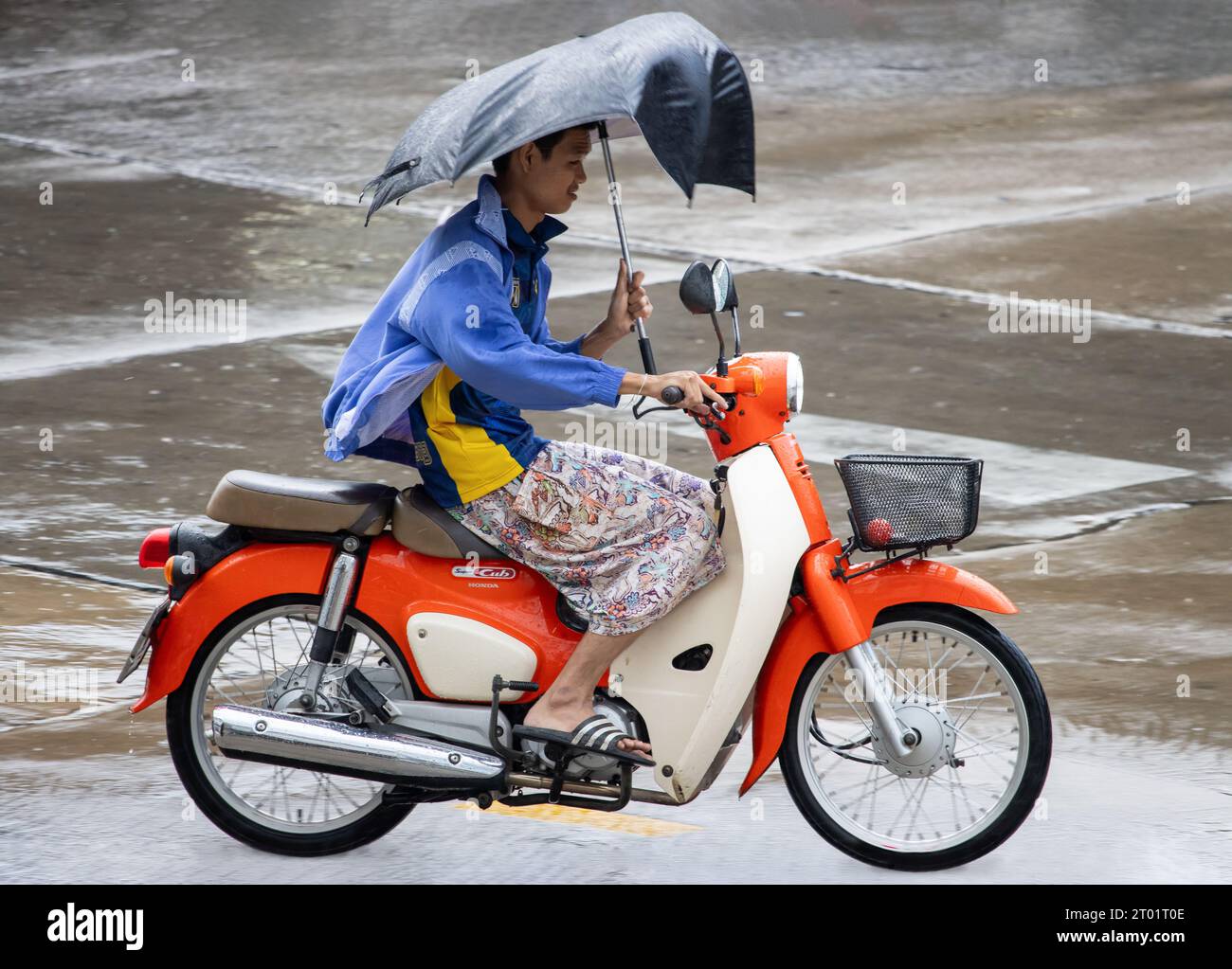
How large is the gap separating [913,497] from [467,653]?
116 centimetres

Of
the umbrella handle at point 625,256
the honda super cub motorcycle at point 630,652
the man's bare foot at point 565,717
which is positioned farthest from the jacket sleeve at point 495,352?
the man's bare foot at point 565,717

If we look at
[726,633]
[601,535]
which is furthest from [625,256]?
[726,633]

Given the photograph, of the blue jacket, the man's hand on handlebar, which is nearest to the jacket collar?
the blue jacket

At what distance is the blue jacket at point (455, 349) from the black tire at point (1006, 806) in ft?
3.04

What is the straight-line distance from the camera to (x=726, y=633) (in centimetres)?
446

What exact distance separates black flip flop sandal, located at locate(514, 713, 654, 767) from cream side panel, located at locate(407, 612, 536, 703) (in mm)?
142

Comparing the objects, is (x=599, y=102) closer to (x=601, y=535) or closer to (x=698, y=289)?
(x=698, y=289)

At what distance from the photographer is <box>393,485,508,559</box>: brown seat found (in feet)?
14.9

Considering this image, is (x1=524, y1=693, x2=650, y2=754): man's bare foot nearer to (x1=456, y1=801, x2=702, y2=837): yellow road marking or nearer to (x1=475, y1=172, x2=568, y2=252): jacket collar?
(x1=456, y1=801, x2=702, y2=837): yellow road marking

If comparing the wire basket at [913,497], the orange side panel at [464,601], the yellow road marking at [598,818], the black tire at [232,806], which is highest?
the wire basket at [913,497]

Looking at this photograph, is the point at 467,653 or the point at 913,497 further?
the point at 467,653

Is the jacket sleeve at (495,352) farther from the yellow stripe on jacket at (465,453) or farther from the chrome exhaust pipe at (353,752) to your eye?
the chrome exhaust pipe at (353,752)

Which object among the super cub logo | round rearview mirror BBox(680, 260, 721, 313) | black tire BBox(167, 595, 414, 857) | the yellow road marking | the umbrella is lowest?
the yellow road marking

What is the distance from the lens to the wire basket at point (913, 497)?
4.33 metres
